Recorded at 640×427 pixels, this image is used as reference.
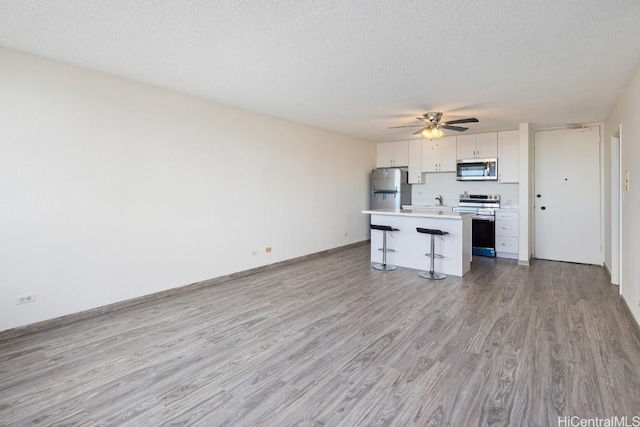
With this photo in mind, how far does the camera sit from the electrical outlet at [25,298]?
2.87 m

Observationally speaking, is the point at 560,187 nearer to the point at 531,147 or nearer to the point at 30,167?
the point at 531,147

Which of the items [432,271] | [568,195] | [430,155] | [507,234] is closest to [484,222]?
[507,234]

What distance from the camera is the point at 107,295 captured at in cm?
342

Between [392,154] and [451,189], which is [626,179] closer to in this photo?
[451,189]

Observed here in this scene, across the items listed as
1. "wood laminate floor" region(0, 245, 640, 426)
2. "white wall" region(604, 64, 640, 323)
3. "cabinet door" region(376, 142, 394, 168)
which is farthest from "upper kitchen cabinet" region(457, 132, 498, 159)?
"wood laminate floor" region(0, 245, 640, 426)

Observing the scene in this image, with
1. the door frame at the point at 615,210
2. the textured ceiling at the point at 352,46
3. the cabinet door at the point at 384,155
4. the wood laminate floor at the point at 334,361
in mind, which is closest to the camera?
the wood laminate floor at the point at 334,361

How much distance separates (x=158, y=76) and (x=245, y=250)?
2585 millimetres

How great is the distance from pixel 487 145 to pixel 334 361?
555cm

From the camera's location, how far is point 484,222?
20.2 ft

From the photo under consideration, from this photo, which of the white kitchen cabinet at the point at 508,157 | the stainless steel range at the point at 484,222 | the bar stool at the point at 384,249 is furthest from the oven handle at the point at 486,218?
the bar stool at the point at 384,249

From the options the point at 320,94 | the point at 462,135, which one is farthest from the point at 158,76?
the point at 462,135

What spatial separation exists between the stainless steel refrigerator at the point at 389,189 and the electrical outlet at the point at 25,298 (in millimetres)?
6115

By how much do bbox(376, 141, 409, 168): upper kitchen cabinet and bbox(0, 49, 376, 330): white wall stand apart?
9.99 ft

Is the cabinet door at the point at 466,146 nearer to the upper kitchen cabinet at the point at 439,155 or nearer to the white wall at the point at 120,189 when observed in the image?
the upper kitchen cabinet at the point at 439,155
